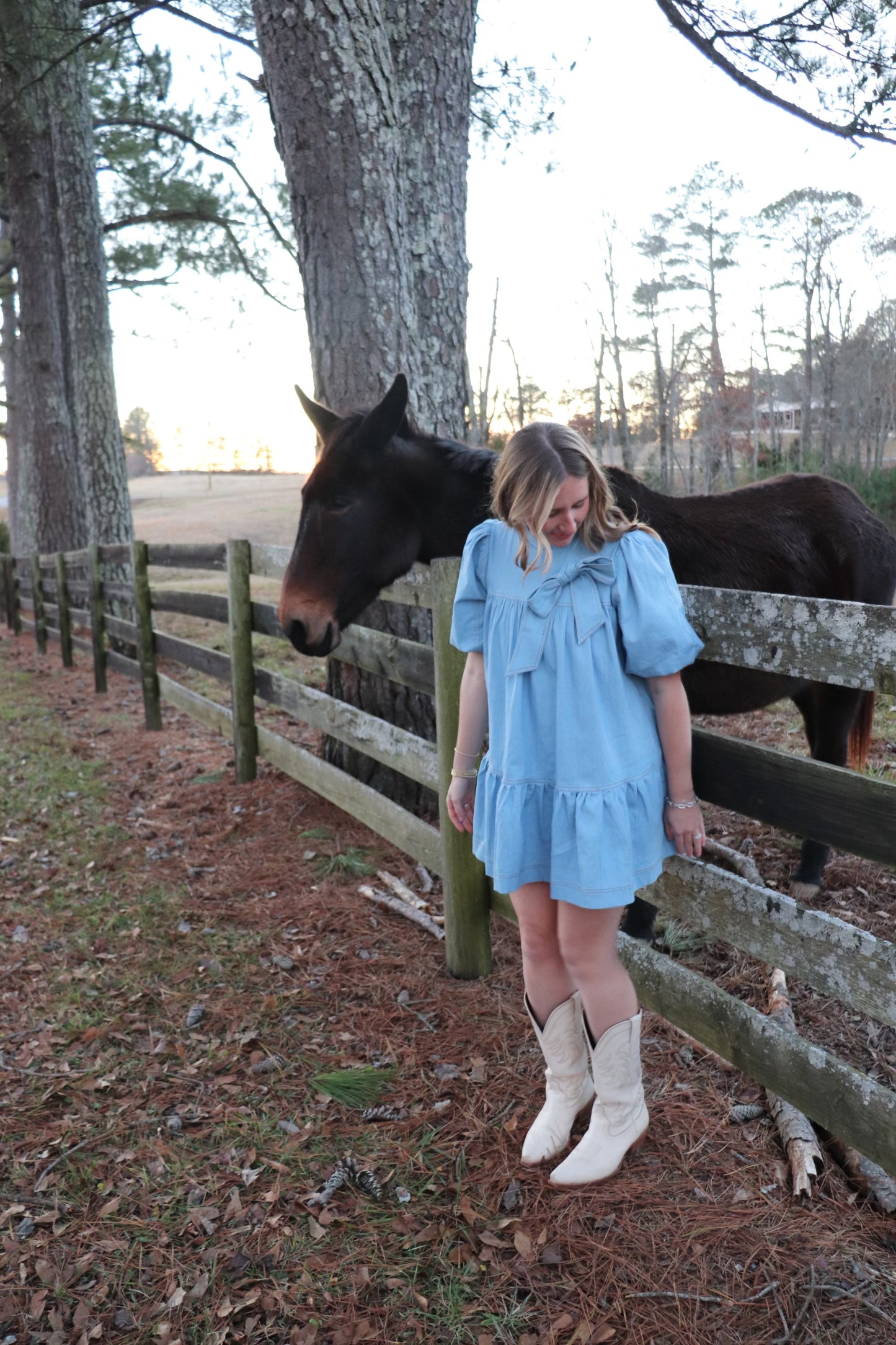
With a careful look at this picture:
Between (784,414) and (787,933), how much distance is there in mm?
55014

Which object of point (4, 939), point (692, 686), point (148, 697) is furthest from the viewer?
point (148, 697)

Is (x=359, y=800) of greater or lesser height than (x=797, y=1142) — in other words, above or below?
above

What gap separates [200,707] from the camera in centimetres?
624

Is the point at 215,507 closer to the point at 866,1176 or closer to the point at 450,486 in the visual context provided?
the point at 450,486

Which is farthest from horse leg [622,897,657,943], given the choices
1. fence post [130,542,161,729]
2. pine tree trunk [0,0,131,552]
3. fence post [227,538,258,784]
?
pine tree trunk [0,0,131,552]

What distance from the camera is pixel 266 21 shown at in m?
4.05

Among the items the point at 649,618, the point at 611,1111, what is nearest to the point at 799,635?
the point at 649,618

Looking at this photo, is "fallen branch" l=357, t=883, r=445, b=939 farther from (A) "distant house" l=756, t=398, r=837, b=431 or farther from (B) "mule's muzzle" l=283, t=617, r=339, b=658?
(A) "distant house" l=756, t=398, r=837, b=431

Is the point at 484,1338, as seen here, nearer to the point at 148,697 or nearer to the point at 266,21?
the point at 266,21

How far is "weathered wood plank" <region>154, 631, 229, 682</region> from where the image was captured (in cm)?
588

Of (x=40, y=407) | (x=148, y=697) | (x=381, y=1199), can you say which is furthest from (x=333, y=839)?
(x=40, y=407)

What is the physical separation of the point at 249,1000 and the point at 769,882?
7.23ft

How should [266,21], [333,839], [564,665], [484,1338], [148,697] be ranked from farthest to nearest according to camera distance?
[148,697], [333,839], [266,21], [564,665], [484,1338]

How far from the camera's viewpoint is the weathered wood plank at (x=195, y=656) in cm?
588
